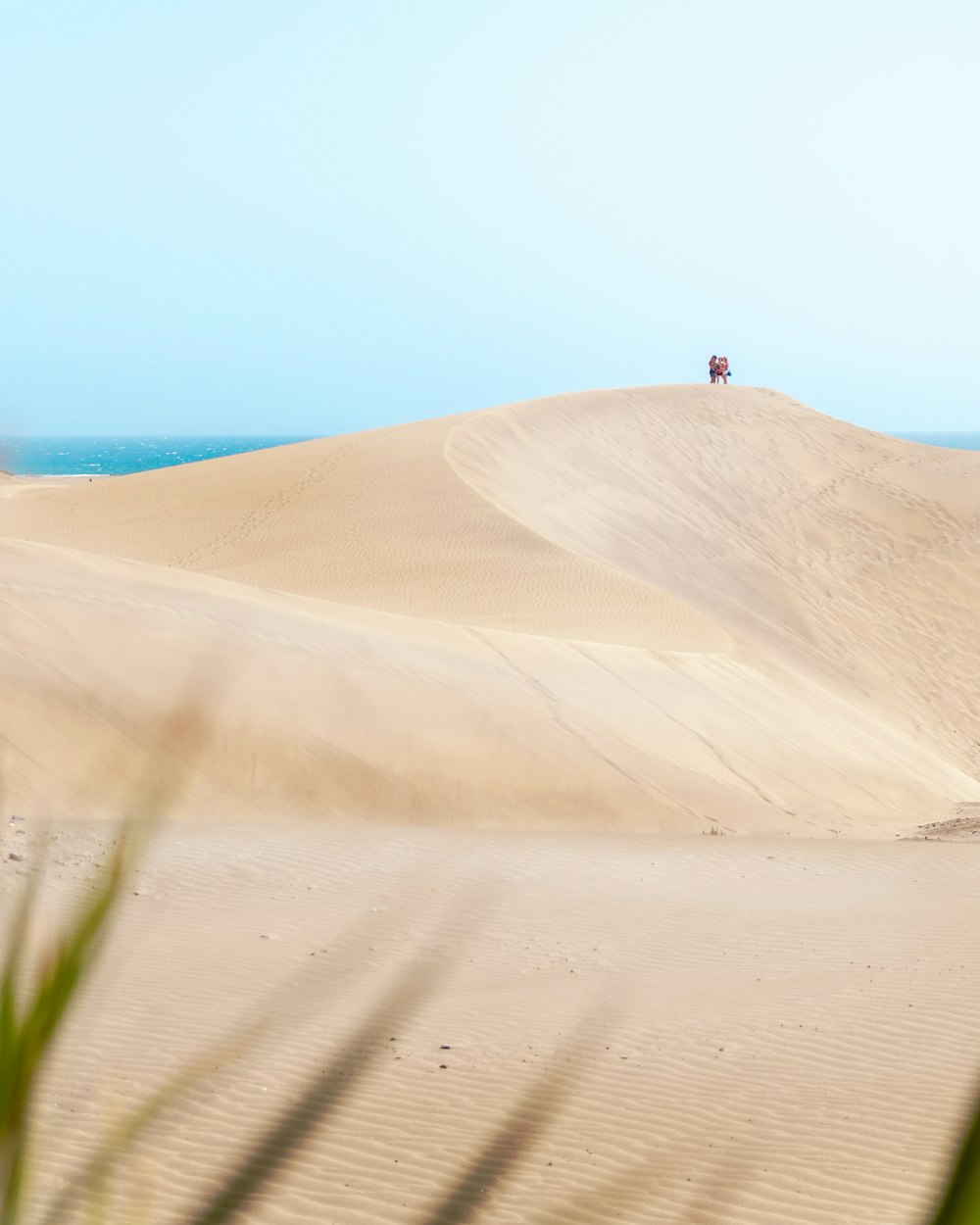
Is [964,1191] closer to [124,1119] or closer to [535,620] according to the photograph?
[124,1119]

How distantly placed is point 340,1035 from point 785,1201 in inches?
94.9

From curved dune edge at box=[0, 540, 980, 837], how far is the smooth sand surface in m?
0.05

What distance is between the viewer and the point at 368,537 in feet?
85.3

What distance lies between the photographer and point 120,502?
31250mm

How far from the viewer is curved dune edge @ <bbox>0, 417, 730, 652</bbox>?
2177cm

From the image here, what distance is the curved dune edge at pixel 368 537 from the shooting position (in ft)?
71.4

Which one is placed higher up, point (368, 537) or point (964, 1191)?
point (964, 1191)

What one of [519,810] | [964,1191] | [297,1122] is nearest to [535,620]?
[519,810]

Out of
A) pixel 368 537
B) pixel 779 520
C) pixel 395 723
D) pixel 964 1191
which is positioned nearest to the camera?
pixel 964 1191

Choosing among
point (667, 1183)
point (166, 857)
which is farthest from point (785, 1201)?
point (166, 857)

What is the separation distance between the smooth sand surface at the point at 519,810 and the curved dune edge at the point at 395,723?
0.18ft

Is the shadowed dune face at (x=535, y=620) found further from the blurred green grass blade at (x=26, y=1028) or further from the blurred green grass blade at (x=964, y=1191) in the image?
the blurred green grass blade at (x=964, y=1191)

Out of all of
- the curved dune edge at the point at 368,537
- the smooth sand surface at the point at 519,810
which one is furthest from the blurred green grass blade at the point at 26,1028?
the curved dune edge at the point at 368,537

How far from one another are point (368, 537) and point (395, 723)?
1236 centimetres
